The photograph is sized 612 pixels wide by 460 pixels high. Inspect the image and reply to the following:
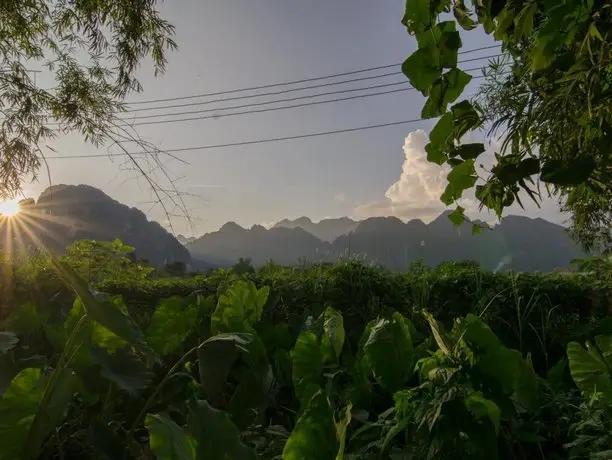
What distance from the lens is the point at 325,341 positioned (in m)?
0.83

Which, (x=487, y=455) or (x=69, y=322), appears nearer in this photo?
(x=487, y=455)

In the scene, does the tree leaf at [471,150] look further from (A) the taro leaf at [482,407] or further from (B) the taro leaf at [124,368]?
(B) the taro leaf at [124,368]

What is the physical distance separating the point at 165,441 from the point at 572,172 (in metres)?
0.44

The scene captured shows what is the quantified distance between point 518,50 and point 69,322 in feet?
2.59

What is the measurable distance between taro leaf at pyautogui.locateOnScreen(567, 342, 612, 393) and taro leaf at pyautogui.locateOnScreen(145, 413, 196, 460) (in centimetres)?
62

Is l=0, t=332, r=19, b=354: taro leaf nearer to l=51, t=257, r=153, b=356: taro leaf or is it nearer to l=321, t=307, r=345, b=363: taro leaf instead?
l=51, t=257, r=153, b=356: taro leaf

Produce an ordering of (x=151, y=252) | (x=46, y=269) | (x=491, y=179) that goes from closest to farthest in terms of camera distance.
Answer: (x=491, y=179) → (x=46, y=269) → (x=151, y=252)

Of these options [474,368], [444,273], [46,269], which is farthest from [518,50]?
[46,269]

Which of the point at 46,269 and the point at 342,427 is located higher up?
the point at 46,269

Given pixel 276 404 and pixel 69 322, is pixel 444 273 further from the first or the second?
pixel 69 322

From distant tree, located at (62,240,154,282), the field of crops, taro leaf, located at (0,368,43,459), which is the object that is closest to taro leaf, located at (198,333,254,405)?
the field of crops

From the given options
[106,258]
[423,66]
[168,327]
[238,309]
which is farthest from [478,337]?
[106,258]

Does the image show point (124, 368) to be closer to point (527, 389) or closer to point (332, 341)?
point (332, 341)

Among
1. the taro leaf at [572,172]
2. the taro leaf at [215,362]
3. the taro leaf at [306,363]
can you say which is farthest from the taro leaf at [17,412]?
the taro leaf at [572,172]
